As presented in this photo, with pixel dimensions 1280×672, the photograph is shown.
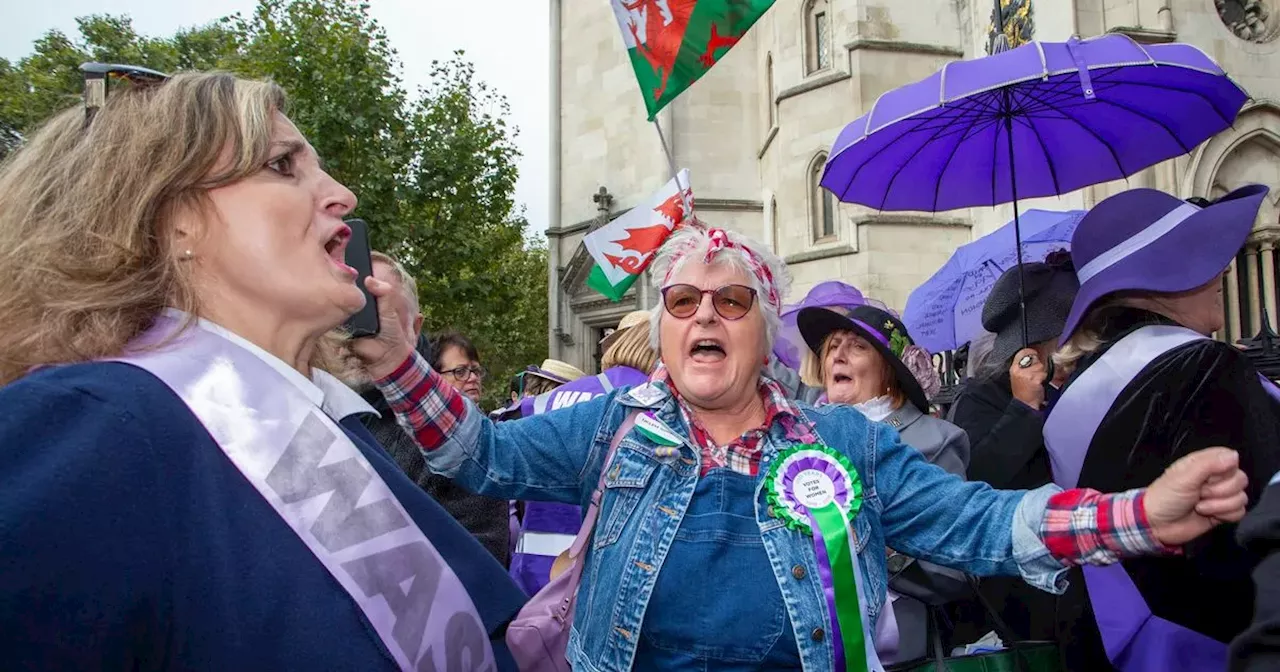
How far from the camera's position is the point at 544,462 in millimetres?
2357

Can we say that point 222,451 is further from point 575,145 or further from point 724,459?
point 575,145

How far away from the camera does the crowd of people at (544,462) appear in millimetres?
1134

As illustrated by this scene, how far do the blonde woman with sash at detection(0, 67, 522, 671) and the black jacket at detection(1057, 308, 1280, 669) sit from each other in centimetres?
182

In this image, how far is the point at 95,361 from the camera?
123 cm

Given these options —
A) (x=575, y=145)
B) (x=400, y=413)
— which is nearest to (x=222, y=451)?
(x=400, y=413)

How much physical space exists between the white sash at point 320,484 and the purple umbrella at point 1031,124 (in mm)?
3083

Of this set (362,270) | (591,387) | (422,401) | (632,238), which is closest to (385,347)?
(422,401)

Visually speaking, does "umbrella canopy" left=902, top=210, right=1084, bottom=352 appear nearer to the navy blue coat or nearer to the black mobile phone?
the black mobile phone

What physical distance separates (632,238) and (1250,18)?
8.95 metres

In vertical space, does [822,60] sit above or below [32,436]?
above

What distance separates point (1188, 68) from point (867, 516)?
280 centimetres

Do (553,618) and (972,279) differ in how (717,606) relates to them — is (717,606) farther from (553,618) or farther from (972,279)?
(972,279)

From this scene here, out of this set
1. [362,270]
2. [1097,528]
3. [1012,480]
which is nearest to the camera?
[1097,528]

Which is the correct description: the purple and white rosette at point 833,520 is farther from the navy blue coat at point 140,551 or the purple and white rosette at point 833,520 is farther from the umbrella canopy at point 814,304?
the navy blue coat at point 140,551
